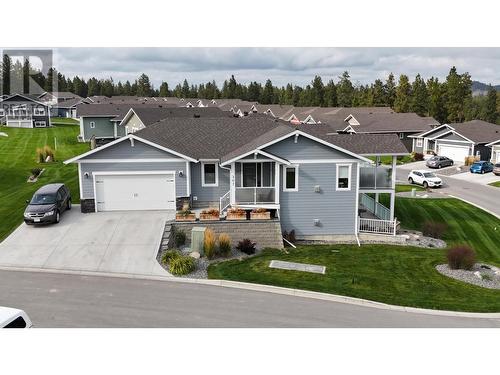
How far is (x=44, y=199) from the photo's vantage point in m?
24.8

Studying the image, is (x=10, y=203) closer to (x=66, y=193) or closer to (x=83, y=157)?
(x=66, y=193)

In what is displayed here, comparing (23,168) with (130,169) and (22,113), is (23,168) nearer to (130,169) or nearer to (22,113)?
(130,169)

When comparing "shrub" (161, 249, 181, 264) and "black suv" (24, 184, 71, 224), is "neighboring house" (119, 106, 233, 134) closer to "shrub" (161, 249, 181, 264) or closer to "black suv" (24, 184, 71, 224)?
"black suv" (24, 184, 71, 224)

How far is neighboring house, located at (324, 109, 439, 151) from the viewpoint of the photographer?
65375mm

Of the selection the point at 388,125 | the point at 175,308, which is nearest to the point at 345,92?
the point at 388,125

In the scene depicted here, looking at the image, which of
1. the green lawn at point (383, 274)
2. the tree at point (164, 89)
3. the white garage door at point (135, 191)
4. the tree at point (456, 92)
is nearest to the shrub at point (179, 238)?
the green lawn at point (383, 274)

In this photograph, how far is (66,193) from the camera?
2669 centimetres

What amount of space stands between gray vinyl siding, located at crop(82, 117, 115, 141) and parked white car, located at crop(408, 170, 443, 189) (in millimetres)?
41273

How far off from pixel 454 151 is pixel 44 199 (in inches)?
1816

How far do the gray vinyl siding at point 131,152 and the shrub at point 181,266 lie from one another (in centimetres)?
808

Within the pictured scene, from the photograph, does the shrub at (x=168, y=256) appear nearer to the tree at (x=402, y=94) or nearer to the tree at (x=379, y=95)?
the tree at (x=402, y=94)

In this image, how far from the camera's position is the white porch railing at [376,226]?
2592 cm

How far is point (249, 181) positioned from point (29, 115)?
231ft

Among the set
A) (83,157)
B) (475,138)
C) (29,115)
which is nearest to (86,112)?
(29,115)
